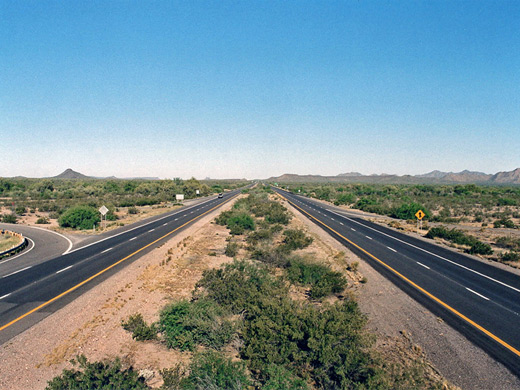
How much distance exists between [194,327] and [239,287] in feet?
7.82

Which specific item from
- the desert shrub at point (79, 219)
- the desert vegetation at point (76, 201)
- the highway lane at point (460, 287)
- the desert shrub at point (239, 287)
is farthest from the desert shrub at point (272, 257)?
Result: the desert vegetation at point (76, 201)

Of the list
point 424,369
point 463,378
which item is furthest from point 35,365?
point 463,378

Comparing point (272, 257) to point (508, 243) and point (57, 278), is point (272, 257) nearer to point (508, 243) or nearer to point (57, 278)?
point (57, 278)

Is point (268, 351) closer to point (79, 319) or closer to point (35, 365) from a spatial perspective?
point (35, 365)

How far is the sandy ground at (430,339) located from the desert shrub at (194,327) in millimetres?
4646

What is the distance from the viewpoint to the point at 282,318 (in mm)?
7840

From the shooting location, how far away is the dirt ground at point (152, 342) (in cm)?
715

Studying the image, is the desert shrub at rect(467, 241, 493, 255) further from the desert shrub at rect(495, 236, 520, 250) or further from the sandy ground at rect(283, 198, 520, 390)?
the sandy ground at rect(283, 198, 520, 390)

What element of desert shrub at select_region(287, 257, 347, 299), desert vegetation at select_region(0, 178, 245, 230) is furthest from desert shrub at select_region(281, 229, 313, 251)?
desert vegetation at select_region(0, 178, 245, 230)

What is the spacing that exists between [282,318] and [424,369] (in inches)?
144

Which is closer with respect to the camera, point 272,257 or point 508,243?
point 272,257

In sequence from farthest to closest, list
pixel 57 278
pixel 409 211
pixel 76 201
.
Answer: pixel 76 201 → pixel 409 211 → pixel 57 278

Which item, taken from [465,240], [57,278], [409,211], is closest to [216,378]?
[57,278]

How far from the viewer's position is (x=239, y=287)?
10750 millimetres
